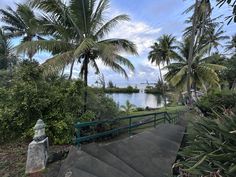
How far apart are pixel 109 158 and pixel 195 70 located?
2075cm

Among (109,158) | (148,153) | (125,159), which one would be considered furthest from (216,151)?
(148,153)

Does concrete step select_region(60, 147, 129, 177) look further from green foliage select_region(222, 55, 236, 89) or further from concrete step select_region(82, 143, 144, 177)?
green foliage select_region(222, 55, 236, 89)

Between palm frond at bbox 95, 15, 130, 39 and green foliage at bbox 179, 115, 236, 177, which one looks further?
palm frond at bbox 95, 15, 130, 39

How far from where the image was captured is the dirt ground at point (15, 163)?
4759mm

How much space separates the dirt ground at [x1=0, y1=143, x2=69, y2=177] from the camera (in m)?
4.76

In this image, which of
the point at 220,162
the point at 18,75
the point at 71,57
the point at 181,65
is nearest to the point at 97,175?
the point at 220,162

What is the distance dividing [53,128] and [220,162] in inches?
242

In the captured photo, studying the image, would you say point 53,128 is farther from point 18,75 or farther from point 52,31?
point 52,31

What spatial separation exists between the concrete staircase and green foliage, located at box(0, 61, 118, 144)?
8.81ft

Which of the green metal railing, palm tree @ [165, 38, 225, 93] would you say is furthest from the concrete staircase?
palm tree @ [165, 38, 225, 93]

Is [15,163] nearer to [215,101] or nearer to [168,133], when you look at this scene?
[168,133]

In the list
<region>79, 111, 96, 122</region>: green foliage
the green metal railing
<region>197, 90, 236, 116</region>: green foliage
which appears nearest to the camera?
the green metal railing

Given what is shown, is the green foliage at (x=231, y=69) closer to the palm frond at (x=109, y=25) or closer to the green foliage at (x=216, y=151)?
the palm frond at (x=109, y=25)

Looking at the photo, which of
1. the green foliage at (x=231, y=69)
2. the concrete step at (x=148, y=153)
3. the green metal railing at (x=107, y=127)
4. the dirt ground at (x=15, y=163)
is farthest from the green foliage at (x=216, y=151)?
the green foliage at (x=231, y=69)
